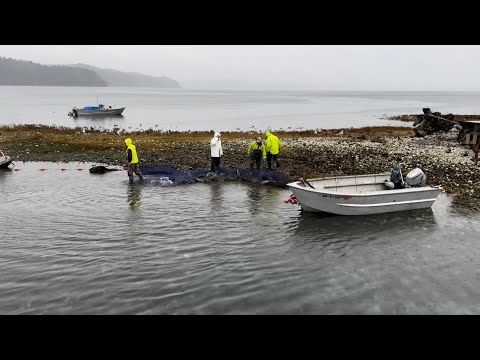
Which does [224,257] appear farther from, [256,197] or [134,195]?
[134,195]

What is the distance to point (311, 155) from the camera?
29.9 meters

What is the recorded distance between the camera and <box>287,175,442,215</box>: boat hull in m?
16.2

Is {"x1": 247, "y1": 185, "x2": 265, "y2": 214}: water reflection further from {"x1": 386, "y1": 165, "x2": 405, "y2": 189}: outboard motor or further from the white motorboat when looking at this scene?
{"x1": 386, "y1": 165, "x2": 405, "y2": 189}: outboard motor

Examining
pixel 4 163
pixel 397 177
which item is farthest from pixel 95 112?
pixel 397 177

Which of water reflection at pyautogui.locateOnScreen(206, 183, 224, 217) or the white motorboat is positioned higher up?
the white motorboat

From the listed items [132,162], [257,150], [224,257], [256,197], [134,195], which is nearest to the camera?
[224,257]

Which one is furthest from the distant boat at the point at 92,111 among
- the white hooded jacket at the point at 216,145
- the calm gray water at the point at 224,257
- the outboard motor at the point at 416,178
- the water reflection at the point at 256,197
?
the outboard motor at the point at 416,178

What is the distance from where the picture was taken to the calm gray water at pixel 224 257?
381 inches

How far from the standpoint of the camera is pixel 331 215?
16.9m

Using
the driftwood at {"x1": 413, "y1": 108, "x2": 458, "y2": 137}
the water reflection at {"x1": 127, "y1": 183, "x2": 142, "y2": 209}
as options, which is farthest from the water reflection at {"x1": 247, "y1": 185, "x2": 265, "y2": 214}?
the driftwood at {"x1": 413, "y1": 108, "x2": 458, "y2": 137}

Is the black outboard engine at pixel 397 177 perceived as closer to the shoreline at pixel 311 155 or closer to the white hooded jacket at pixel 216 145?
the shoreline at pixel 311 155

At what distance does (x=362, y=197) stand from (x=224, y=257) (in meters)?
7.23
